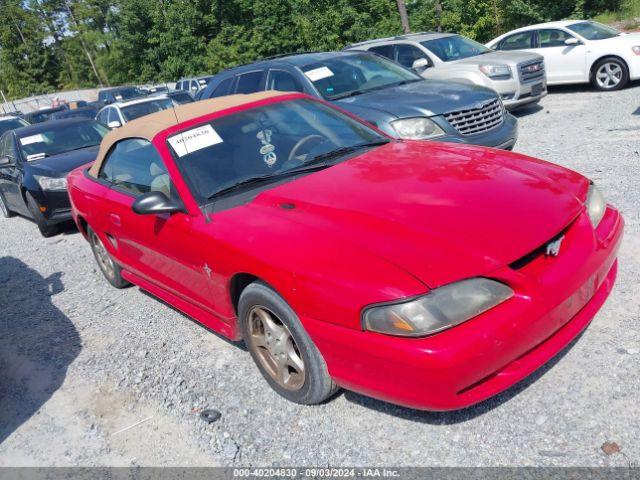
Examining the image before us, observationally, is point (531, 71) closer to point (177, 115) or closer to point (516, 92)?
point (516, 92)

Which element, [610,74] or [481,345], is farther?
[610,74]

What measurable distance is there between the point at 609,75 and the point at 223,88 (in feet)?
24.6

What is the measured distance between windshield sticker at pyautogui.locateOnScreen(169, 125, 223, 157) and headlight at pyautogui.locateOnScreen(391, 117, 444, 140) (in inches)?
122

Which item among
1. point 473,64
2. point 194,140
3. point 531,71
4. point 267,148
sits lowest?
point 531,71

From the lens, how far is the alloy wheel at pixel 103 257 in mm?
5527

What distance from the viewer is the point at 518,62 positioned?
1016cm

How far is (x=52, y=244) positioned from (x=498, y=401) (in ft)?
22.4

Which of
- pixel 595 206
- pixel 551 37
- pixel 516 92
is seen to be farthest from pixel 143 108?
pixel 595 206

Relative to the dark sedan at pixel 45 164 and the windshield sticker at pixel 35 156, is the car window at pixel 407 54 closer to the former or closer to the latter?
the dark sedan at pixel 45 164

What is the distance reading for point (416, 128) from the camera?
6.57 m

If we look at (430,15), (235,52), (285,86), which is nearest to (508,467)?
(285,86)

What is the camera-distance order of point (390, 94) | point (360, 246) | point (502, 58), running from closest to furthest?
1. point (360, 246)
2. point (390, 94)
3. point (502, 58)

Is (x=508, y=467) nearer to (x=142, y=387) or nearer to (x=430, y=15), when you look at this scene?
(x=142, y=387)

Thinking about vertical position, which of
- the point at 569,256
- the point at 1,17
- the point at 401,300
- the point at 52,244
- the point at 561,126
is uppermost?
the point at 1,17
